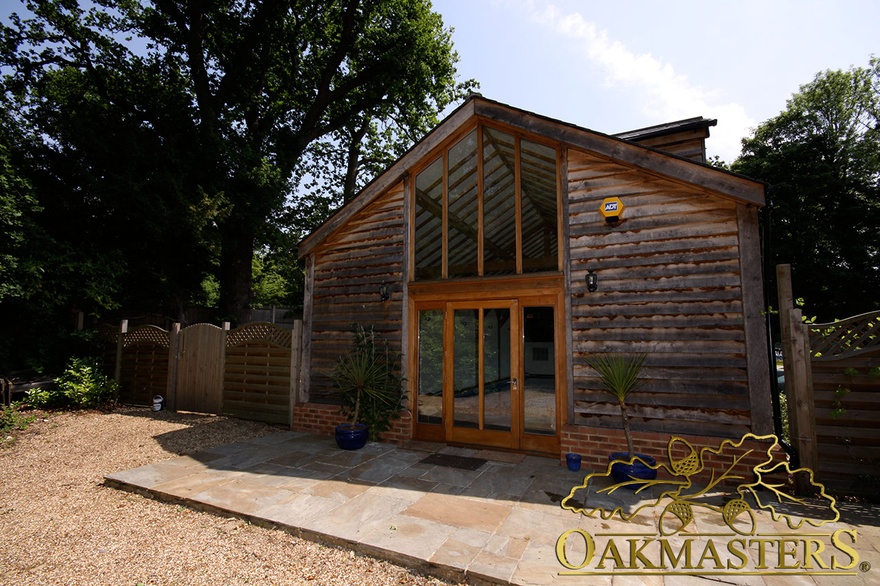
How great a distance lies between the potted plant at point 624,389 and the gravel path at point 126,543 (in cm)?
281

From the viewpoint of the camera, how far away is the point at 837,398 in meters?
4.61

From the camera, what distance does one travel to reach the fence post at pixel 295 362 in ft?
25.9

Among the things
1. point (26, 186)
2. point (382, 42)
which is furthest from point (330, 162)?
point (26, 186)

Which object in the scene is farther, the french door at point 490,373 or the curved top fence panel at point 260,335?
the curved top fence panel at point 260,335

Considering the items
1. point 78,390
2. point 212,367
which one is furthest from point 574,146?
point 78,390

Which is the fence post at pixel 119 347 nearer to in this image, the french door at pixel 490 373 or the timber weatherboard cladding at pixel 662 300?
the french door at pixel 490 373

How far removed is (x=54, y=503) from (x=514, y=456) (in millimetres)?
5683

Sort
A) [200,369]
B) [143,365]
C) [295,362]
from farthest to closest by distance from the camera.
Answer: [143,365] → [200,369] → [295,362]

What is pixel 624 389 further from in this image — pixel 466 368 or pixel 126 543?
pixel 126 543

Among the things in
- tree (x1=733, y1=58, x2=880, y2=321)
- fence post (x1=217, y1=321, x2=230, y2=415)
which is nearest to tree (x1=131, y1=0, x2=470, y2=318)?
fence post (x1=217, y1=321, x2=230, y2=415)

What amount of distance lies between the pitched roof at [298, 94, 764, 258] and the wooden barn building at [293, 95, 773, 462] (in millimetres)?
22

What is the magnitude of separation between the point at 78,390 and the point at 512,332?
10.1 metres

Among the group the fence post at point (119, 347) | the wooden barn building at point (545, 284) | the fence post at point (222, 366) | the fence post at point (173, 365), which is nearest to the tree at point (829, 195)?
the wooden barn building at point (545, 284)

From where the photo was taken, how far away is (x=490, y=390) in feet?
20.9
